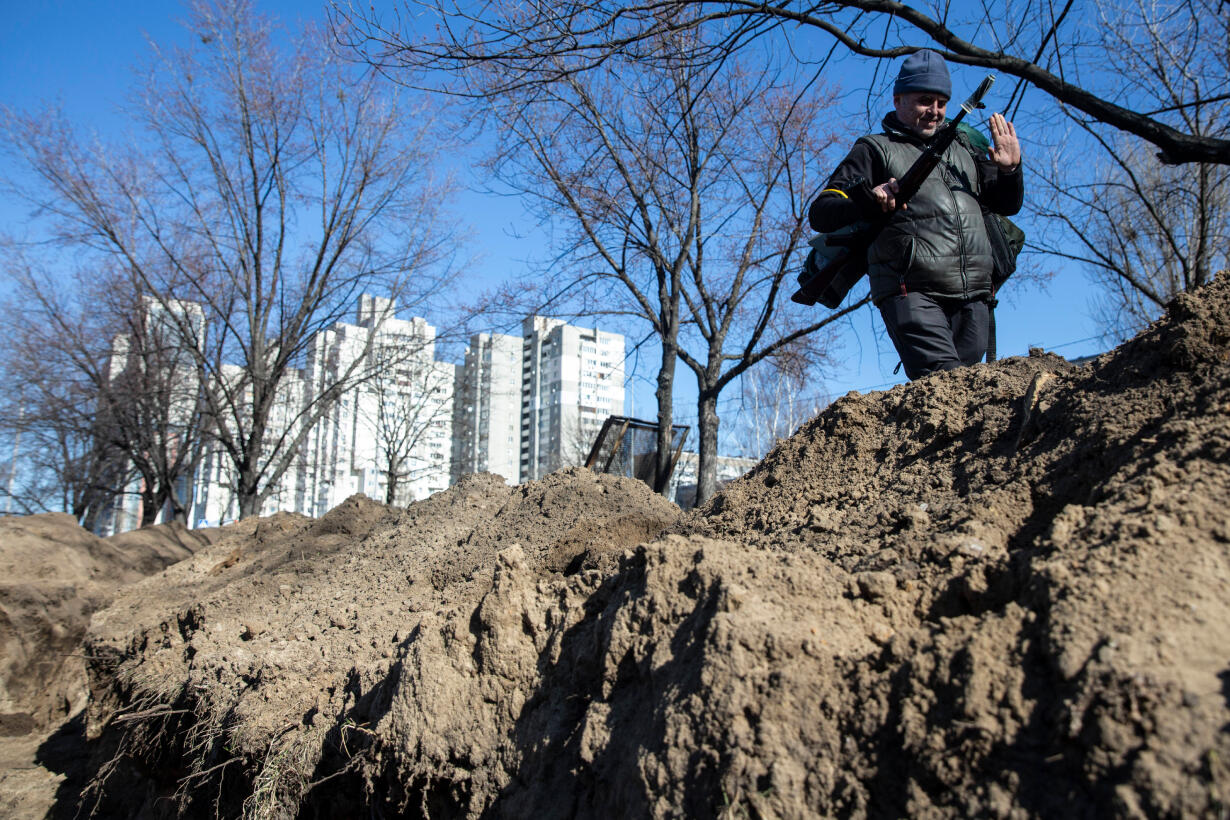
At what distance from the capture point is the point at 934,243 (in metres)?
3.39

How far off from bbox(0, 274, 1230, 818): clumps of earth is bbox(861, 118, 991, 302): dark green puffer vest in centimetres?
50

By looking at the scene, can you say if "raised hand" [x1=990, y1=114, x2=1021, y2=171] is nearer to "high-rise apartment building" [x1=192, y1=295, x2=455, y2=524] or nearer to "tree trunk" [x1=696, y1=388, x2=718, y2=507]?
"high-rise apartment building" [x1=192, y1=295, x2=455, y2=524]

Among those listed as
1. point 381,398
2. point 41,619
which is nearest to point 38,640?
point 41,619

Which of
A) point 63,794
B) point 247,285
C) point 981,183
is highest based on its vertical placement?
point 247,285

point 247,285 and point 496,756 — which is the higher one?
point 247,285

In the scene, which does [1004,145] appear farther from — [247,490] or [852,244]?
[247,490]

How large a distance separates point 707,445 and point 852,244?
6.86 m

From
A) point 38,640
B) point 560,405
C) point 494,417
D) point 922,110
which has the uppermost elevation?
point 494,417

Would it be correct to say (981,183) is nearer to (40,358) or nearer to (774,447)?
(774,447)

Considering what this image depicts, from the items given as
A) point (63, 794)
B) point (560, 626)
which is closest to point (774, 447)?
point (560, 626)

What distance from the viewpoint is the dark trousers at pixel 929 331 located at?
3.32 metres

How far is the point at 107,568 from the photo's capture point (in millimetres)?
9086

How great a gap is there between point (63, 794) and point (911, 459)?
5252 millimetres

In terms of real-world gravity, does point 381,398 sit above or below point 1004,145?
above
